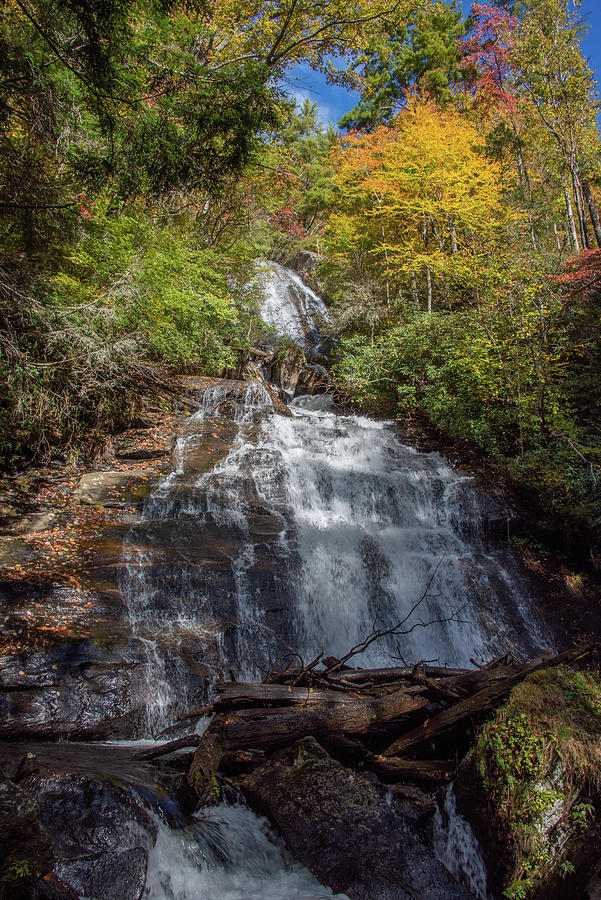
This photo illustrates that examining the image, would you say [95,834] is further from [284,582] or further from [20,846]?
[284,582]

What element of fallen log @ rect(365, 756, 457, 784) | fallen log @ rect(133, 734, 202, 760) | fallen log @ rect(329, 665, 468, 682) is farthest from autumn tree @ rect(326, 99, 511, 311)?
fallen log @ rect(133, 734, 202, 760)

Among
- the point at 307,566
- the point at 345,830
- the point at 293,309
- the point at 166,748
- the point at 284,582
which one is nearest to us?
the point at 345,830

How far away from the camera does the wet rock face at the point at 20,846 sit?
1565mm

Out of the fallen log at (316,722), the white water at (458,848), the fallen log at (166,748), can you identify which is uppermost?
the fallen log at (316,722)

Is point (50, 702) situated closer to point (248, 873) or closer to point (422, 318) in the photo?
point (248, 873)

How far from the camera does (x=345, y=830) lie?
2.62m

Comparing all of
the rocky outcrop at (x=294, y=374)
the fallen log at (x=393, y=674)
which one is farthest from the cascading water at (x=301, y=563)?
the rocky outcrop at (x=294, y=374)

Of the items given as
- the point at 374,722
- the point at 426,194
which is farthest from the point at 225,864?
the point at 426,194

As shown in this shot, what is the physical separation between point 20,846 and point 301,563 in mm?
5595

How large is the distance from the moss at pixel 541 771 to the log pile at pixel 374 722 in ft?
1.28

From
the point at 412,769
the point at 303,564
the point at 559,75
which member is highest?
the point at 559,75

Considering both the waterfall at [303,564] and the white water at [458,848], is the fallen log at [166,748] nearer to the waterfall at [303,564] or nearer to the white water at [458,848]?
the waterfall at [303,564]

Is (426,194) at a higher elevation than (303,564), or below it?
higher

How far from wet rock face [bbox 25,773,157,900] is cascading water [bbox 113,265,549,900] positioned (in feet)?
2.26
